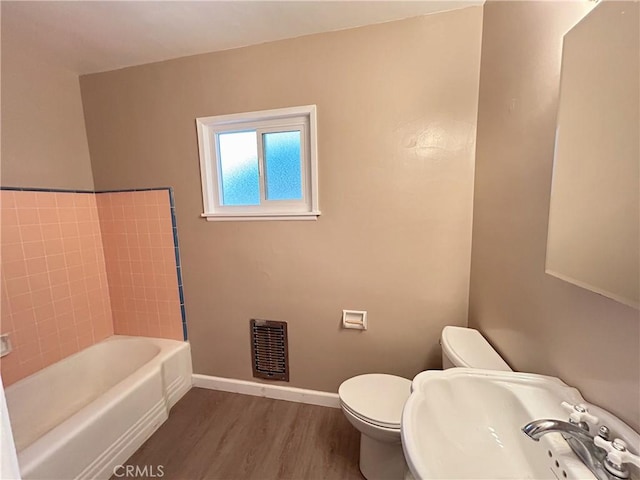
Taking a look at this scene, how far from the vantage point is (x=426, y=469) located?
0.62 meters

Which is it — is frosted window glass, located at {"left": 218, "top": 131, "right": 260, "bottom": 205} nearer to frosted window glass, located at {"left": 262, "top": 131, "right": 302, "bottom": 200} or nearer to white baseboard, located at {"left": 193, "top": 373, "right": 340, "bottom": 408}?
frosted window glass, located at {"left": 262, "top": 131, "right": 302, "bottom": 200}

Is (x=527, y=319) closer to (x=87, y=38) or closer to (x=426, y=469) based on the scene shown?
(x=426, y=469)

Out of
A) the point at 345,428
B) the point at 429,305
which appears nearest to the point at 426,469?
the point at 429,305

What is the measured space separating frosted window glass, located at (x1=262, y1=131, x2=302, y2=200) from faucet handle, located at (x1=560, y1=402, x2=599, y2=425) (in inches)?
59.6

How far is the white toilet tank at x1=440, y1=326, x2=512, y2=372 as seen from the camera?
44.1 inches

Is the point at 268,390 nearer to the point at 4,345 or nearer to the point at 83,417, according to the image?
the point at 83,417

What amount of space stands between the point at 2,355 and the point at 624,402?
268 centimetres

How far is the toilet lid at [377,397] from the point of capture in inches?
48.4

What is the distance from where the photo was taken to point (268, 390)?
1.96 m

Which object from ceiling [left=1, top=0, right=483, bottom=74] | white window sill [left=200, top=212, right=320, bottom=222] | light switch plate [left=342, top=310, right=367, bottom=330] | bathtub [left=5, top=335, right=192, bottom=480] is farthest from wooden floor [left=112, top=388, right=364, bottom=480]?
ceiling [left=1, top=0, right=483, bottom=74]

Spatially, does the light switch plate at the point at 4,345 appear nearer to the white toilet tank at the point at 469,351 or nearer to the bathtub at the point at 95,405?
the bathtub at the point at 95,405

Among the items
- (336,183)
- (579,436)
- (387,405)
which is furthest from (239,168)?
(579,436)

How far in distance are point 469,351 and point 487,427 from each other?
16.0 inches

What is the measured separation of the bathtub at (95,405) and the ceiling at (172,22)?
6.44ft
